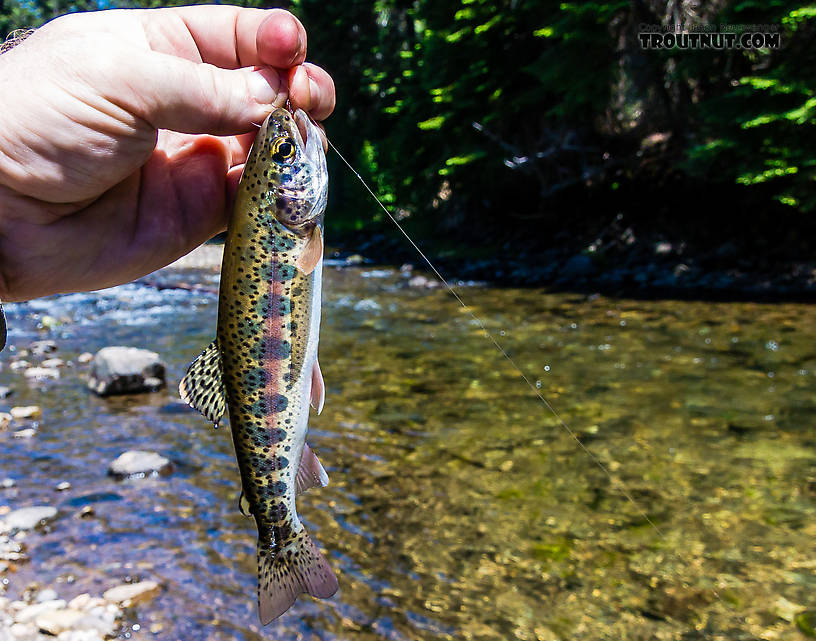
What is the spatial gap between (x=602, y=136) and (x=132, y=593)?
2075cm

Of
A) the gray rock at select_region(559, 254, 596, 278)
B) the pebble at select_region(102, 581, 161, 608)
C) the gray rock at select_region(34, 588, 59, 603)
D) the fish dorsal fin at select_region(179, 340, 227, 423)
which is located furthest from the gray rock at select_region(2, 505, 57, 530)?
the gray rock at select_region(559, 254, 596, 278)

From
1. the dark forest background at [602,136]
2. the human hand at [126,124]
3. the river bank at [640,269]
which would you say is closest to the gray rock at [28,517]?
the human hand at [126,124]

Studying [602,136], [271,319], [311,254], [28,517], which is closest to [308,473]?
[271,319]

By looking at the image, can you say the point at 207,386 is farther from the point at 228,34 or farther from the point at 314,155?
the point at 228,34

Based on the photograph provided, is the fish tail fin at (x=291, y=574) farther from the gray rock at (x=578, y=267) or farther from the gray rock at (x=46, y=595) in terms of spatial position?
the gray rock at (x=578, y=267)

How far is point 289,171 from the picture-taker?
8.46 ft

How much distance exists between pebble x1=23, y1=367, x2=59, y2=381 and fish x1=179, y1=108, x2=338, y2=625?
9408 millimetres

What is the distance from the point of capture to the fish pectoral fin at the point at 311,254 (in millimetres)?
2566

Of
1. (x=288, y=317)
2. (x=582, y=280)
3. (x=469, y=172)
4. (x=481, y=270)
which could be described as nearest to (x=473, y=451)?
(x=288, y=317)

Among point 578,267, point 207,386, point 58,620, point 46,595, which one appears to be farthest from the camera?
point 578,267

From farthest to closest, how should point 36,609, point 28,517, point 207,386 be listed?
point 28,517, point 36,609, point 207,386

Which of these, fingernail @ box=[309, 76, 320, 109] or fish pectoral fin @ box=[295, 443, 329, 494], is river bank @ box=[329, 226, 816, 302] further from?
fingernail @ box=[309, 76, 320, 109]

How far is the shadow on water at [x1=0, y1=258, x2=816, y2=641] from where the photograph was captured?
17.3 ft

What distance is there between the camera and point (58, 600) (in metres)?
5.20
